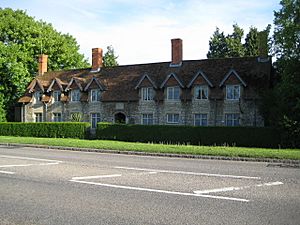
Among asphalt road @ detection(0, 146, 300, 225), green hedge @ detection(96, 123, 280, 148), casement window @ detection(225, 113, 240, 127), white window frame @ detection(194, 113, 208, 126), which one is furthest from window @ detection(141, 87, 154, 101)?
asphalt road @ detection(0, 146, 300, 225)

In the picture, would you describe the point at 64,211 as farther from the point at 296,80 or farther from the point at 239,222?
the point at 296,80

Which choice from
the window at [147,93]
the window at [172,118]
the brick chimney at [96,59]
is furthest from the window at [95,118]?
the window at [172,118]

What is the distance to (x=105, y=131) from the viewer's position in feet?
101

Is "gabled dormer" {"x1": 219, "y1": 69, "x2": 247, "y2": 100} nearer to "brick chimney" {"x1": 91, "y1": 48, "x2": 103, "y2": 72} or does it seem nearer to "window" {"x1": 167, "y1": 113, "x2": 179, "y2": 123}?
"window" {"x1": 167, "y1": 113, "x2": 179, "y2": 123}

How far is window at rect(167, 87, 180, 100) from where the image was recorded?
34.0 metres

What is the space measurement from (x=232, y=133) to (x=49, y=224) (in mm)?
20882

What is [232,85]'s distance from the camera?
31469 millimetres

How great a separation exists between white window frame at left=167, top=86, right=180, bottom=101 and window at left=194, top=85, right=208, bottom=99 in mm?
1884

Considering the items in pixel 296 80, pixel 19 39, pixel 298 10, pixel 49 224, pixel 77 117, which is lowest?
pixel 49 224

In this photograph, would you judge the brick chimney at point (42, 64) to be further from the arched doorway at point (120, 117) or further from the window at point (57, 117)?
the arched doorway at point (120, 117)

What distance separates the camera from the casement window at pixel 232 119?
31312mm

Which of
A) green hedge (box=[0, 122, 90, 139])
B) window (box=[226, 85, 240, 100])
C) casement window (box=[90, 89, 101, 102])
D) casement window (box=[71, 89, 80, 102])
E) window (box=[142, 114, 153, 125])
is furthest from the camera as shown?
casement window (box=[71, 89, 80, 102])

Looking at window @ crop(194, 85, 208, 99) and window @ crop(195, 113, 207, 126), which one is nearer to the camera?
window @ crop(195, 113, 207, 126)

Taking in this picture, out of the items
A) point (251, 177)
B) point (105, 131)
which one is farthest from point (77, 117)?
point (251, 177)
